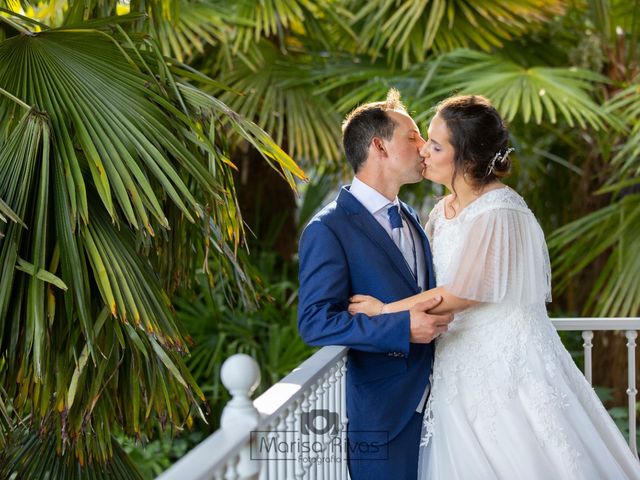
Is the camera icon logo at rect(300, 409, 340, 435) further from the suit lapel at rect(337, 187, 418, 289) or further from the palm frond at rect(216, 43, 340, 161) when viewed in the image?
the palm frond at rect(216, 43, 340, 161)

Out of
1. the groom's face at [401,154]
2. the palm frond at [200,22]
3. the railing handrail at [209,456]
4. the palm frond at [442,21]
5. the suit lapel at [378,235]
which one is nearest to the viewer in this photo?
the railing handrail at [209,456]

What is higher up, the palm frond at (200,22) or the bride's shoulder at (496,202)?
the palm frond at (200,22)

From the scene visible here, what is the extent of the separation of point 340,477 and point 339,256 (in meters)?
0.60

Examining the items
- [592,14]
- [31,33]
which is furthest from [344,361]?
[592,14]

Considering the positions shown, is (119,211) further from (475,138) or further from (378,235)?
(475,138)

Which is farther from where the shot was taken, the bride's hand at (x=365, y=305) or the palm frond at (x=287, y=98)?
the palm frond at (x=287, y=98)

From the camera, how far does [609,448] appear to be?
7.66ft

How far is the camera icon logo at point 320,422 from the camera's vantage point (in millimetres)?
1984

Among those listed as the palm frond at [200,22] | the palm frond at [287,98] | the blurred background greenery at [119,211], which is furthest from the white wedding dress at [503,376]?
the palm frond at [287,98]

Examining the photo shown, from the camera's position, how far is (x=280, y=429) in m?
1.73

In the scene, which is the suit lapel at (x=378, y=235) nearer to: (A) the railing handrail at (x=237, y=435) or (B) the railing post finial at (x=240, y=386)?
(A) the railing handrail at (x=237, y=435)

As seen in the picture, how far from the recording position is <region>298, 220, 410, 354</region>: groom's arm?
83.3 inches

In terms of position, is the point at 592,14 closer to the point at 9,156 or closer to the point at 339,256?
the point at 339,256

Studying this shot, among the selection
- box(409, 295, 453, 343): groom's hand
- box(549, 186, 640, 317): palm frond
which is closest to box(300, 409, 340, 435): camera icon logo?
box(409, 295, 453, 343): groom's hand
